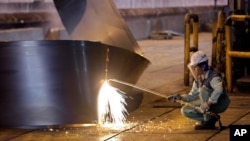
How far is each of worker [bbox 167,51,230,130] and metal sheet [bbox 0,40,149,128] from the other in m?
1.31

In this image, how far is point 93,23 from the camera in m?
11.1

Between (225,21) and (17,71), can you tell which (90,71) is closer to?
(17,71)

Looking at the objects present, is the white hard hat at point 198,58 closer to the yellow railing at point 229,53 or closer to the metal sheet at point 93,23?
the metal sheet at point 93,23

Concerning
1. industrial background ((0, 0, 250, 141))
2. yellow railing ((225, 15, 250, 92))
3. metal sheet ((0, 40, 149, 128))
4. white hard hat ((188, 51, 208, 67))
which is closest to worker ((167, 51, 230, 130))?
white hard hat ((188, 51, 208, 67))

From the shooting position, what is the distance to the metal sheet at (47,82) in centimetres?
885

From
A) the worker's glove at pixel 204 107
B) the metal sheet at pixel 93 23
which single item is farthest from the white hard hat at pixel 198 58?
the metal sheet at pixel 93 23

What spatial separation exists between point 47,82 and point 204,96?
1.97 m

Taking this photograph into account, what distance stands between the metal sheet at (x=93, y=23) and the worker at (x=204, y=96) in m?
2.58

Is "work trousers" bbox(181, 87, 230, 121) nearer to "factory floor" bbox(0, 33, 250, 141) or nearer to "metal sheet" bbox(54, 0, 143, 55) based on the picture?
"factory floor" bbox(0, 33, 250, 141)

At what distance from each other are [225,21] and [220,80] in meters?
3.44

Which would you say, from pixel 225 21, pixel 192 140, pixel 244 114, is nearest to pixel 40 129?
pixel 192 140

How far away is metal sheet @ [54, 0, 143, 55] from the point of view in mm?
10992

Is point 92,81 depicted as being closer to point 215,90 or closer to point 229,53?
point 215,90

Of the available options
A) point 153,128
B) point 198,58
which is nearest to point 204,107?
point 198,58
